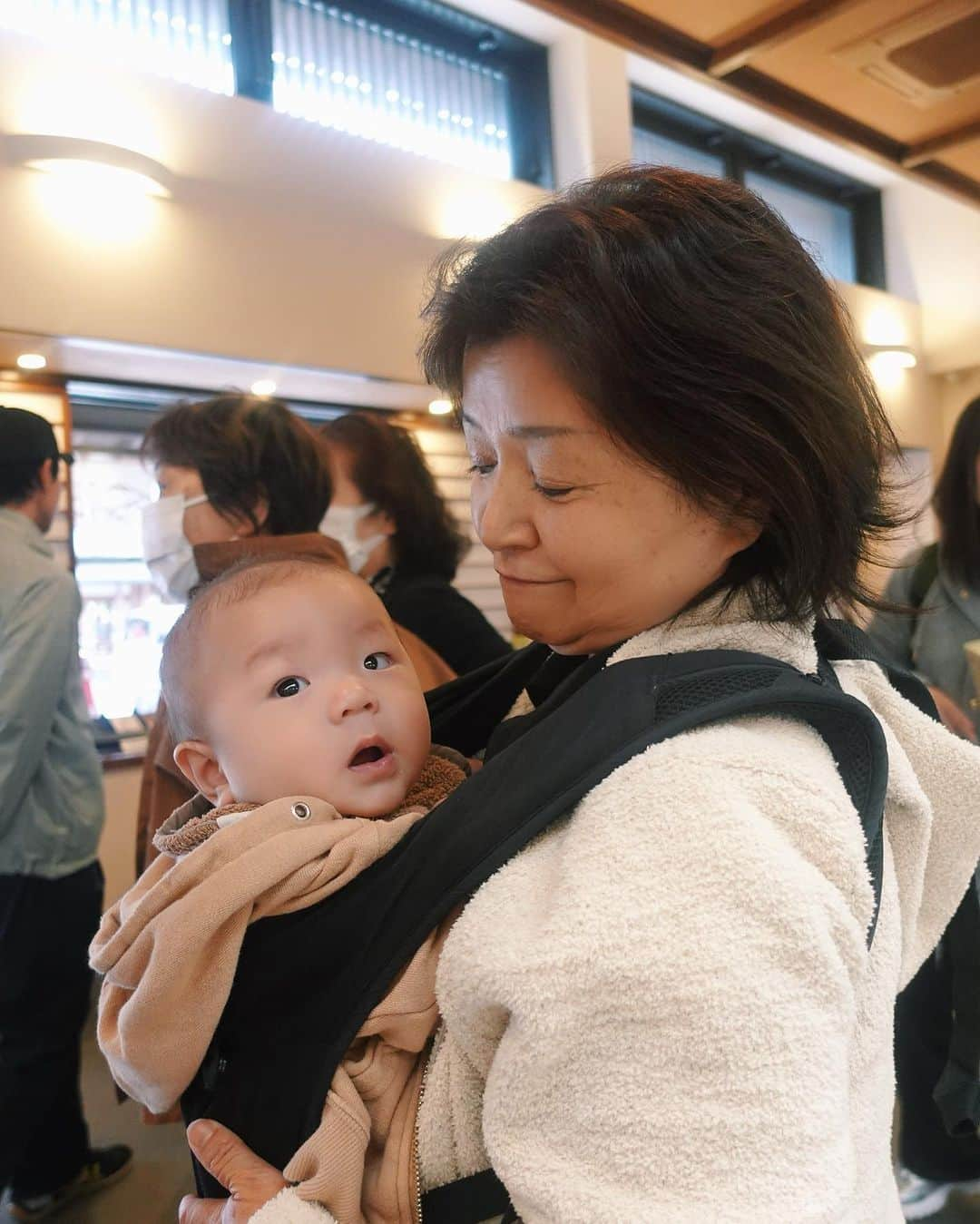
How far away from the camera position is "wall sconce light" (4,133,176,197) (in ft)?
8.76

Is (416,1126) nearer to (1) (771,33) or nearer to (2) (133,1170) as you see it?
(1) (771,33)

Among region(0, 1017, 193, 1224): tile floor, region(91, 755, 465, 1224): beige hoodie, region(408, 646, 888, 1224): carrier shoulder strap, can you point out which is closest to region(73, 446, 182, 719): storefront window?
region(0, 1017, 193, 1224): tile floor

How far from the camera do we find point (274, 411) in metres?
1.79

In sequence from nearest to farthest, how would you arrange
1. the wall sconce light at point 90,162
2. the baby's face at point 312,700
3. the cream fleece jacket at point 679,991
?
the cream fleece jacket at point 679,991 < the baby's face at point 312,700 < the wall sconce light at point 90,162

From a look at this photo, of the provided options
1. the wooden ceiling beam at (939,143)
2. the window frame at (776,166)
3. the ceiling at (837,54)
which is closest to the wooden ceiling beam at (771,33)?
the ceiling at (837,54)

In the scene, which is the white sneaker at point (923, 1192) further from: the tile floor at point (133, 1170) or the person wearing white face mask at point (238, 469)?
the person wearing white face mask at point (238, 469)

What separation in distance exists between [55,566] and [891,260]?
5787 millimetres

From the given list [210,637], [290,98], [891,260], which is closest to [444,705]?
[210,637]

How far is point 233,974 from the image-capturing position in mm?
738

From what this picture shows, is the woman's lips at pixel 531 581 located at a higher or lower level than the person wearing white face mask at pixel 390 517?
lower

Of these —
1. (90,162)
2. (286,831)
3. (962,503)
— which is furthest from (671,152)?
Answer: (286,831)

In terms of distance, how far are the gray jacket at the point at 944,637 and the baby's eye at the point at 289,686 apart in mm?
1473

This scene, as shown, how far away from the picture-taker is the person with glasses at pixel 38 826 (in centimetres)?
192

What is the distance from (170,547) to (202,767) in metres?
1.06
